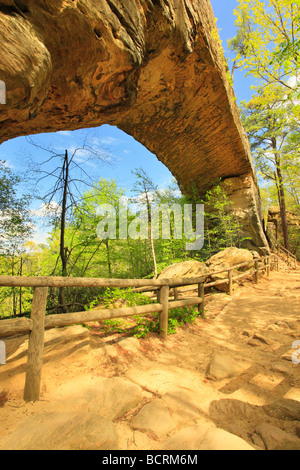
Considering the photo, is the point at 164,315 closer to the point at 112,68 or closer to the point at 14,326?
the point at 14,326

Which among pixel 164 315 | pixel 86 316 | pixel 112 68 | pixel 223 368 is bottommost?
pixel 223 368

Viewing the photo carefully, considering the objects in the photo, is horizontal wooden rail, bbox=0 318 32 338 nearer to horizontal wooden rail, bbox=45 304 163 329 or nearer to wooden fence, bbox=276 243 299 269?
horizontal wooden rail, bbox=45 304 163 329

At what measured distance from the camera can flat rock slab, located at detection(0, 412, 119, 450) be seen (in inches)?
45.7

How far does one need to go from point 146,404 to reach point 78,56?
441 centimetres

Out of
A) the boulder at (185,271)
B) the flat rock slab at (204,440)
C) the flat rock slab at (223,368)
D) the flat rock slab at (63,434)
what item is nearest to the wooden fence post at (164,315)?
the flat rock slab at (223,368)

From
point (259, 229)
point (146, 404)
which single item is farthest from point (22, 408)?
point (259, 229)

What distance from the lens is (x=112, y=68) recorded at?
3422 millimetres

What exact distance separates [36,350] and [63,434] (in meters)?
0.75

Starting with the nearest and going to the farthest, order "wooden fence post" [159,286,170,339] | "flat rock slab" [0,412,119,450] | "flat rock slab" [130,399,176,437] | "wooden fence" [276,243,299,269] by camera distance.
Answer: "flat rock slab" [0,412,119,450]
"flat rock slab" [130,399,176,437]
"wooden fence post" [159,286,170,339]
"wooden fence" [276,243,299,269]

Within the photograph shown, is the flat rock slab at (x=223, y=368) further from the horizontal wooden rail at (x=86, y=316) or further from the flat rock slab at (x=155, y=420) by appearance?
the horizontal wooden rail at (x=86, y=316)

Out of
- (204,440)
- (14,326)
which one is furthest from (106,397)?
(14,326)

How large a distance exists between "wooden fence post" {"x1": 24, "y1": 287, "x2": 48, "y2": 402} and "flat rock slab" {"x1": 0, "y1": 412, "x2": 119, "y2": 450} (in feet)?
1.20

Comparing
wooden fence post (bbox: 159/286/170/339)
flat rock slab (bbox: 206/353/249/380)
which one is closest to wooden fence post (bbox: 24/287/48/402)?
flat rock slab (bbox: 206/353/249/380)

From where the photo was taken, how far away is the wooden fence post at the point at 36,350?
66.0 inches
